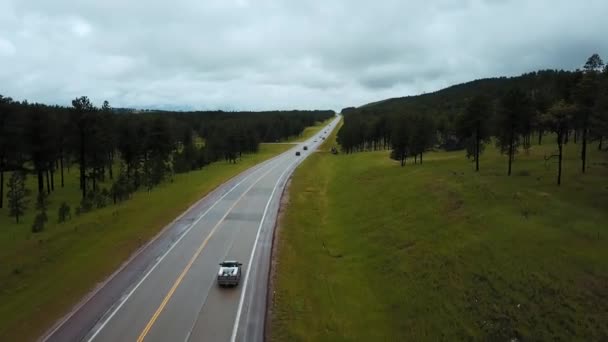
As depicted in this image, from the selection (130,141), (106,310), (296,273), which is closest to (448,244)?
(296,273)

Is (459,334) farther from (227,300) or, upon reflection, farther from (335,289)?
(227,300)

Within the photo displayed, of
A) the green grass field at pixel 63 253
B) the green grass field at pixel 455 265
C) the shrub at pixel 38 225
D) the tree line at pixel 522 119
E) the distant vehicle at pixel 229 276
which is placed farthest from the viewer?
the shrub at pixel 38 225

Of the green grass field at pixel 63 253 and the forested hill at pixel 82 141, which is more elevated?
the forested hill at pixel 82 141

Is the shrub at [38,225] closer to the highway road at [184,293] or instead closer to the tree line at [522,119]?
the highway road at [184,293]

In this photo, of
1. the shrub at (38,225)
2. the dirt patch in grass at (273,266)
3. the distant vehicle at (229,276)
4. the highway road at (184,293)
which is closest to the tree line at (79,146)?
the shrub at (38,225)

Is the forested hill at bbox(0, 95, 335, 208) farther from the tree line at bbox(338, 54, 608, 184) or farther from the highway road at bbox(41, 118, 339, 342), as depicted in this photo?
the tree line at bbox(338, 54, 608, 184)

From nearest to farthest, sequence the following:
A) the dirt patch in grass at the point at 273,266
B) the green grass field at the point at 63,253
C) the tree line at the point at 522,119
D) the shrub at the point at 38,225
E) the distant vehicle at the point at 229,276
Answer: the dirt patch in grass at the point at 273,266, the green grass field at the point at 63,253, the distant vehicle at the point at 229,276, the tree line at the point at 522,119, the shrub at the point at 38,225

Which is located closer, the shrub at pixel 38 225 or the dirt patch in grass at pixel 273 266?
the dirt patch in grass at pixel 273 266

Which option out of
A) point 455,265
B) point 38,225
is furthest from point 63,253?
point 455,265
